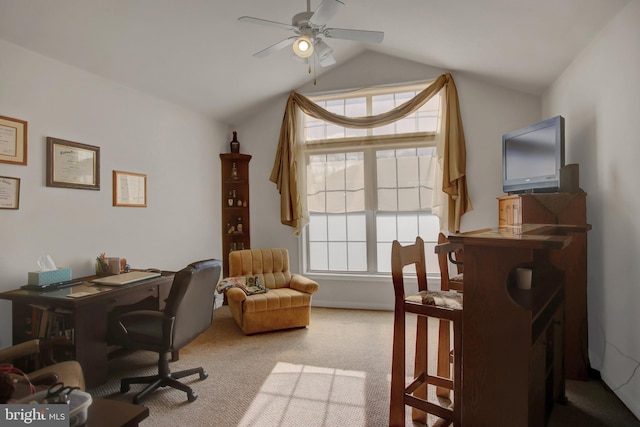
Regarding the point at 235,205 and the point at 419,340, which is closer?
the point at 419,340

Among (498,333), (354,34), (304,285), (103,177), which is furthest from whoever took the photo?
(304,285)

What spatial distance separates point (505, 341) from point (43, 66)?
367 centimetres

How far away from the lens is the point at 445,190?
4.24 meters

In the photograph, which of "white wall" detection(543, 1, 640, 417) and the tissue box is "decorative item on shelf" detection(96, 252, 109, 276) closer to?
the tissue box

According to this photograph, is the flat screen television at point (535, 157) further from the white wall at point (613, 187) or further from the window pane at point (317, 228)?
the window pane at point (317, 228)

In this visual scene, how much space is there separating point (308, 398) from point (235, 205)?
320cm

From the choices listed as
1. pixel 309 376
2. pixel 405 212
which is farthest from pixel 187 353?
pixel 405 212

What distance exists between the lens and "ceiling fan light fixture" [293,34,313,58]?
2.52m

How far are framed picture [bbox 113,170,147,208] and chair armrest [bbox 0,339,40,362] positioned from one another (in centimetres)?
165

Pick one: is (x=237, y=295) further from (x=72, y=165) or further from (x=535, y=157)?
(x=535, y=157)

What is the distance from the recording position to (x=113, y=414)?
3.88ft

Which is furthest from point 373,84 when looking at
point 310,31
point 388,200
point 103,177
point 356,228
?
point 103,177

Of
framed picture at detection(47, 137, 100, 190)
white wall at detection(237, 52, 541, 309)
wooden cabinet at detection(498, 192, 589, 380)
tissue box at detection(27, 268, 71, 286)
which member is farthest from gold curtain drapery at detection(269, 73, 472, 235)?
tissue box at detection(27, 268, 71, 286)

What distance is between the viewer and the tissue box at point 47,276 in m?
2.54
